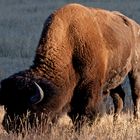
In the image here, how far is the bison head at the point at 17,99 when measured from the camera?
793 centimetres

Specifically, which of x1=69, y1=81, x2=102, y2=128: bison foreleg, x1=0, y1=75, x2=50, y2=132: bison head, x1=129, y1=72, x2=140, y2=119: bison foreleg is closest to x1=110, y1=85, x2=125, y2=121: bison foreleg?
x1=129, y1=72, x2=140, y2=119: bison foreleg

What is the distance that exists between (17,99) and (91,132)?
117 centimetres

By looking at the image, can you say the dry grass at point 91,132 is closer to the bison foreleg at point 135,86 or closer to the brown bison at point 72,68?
the brown bison at point 72,68

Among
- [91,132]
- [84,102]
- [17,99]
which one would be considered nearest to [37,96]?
[17,99]

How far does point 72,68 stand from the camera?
9008 mm

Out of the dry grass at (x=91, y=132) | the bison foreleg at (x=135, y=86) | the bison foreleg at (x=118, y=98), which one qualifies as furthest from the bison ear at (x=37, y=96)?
the bison foreleg at (x=135, y=86)

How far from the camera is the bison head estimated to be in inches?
312

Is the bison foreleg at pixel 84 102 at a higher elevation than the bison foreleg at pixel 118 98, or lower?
higher

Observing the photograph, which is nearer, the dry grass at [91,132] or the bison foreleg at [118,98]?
the dry grass at [91,132]

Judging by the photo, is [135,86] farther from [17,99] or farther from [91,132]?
[17,99]

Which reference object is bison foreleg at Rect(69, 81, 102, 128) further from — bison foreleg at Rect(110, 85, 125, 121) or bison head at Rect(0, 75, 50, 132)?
bison foreleg at Rect(110, 85, 125, 121)

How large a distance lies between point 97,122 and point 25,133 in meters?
1.89

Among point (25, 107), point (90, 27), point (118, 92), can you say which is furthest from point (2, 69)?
point (25, 107)

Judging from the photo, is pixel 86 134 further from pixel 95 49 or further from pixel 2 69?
pixel 2 69
